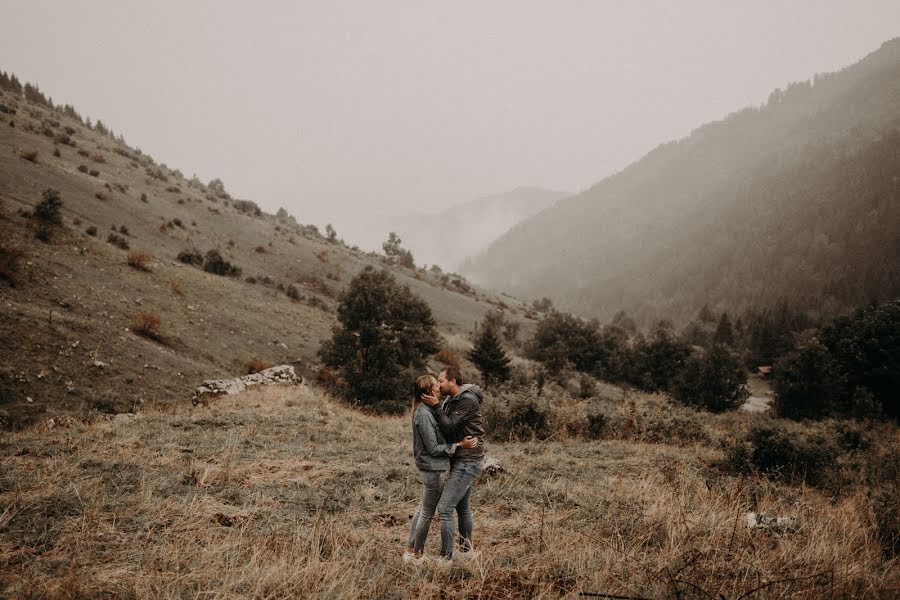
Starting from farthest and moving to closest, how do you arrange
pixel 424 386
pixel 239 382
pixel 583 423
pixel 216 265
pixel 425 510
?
pixel 216 265 → pixel 239 382 → pixel 583 423 → pixel 424 386 → pixel 425 510

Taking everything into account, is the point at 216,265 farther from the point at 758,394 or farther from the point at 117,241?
the point at 758,394

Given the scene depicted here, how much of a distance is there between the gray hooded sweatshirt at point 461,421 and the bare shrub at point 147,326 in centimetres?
1510

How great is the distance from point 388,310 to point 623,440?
10875 mm

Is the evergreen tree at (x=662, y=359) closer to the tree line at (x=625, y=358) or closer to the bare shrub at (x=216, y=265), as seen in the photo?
the tree line at (x=625, y=358)

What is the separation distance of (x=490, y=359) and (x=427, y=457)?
23.4 metres

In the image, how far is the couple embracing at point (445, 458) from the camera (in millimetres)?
4350

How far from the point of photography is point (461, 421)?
450 centimetres

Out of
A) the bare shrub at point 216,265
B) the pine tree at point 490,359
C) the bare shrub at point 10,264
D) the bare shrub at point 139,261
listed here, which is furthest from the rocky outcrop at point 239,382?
the pine tree at point 490,359

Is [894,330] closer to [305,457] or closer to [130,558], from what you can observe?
[305,457]

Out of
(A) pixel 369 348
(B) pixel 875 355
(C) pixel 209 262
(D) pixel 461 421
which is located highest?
(B) pixel 875 355

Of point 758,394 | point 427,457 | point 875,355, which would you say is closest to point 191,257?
point 427,457

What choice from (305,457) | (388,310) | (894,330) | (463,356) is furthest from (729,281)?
(305,457)

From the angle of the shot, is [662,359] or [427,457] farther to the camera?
[662,359]

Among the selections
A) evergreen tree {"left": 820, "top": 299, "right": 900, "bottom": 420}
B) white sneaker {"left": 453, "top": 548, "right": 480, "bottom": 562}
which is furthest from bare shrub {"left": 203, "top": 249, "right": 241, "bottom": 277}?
evergreen tree {"left": 820, "top": 299, "right": 900, "bottom": 420}
